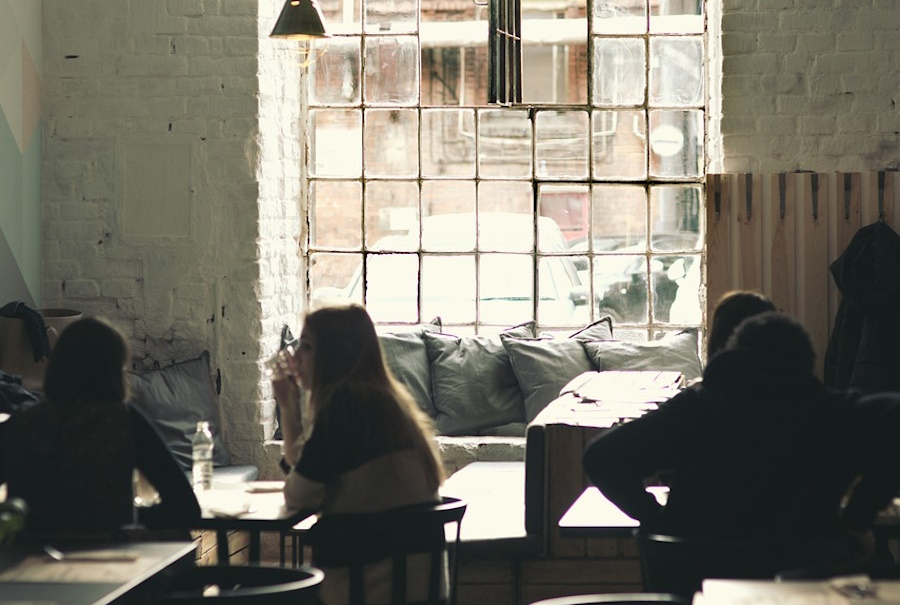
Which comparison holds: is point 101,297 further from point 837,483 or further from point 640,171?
point 837,483

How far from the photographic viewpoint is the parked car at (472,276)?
6758mm

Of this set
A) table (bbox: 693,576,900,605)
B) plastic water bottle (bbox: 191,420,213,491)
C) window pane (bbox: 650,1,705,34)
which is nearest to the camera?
table (bbox: 693,576,900,605)

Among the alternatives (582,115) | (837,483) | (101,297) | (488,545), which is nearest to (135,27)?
(101,297)

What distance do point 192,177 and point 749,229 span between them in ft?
8.45

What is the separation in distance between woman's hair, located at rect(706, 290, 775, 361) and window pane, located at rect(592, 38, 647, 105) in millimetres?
2993

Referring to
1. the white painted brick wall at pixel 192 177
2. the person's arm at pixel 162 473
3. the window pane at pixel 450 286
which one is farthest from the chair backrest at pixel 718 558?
the window pane at pixel 450 286

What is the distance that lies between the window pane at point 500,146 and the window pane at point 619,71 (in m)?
0.43

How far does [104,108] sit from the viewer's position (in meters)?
6.29

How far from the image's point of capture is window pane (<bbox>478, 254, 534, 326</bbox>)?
6.77 m

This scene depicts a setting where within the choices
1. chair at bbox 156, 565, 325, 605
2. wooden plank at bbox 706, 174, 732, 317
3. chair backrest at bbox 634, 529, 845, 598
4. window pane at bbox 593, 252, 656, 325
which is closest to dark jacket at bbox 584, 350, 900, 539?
chair backrest at bbox 634, 529, 845, 598

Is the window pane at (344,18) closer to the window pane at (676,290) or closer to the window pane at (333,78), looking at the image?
the window pane at (333,78)

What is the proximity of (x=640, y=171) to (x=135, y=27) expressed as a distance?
2536 mm

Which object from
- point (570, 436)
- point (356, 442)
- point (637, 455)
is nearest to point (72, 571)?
point (356, 442)

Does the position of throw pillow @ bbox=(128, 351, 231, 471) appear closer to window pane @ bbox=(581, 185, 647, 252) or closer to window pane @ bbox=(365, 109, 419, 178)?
window pane @ bbox=(365, 109, 419, 178)
